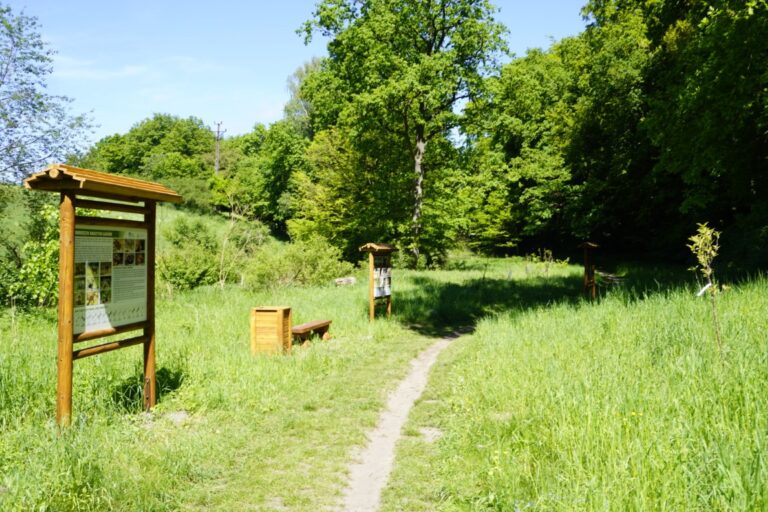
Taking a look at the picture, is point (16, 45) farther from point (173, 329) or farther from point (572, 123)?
point (572, 123)

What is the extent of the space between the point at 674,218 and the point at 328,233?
20613 millimetres

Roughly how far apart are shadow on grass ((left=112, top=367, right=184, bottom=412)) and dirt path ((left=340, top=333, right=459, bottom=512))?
Result: 2935 millimetres

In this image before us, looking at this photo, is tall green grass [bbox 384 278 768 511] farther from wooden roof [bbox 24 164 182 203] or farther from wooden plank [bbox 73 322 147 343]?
wooden roof [bbox 24 164 182 203]

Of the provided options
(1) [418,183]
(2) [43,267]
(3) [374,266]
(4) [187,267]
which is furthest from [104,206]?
(1) [418,183]

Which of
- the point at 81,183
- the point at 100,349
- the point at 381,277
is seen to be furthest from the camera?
the point at 381,277

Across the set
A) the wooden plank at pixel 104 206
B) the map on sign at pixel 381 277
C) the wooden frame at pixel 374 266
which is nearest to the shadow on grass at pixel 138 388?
the wooden plank at pixel 104 206

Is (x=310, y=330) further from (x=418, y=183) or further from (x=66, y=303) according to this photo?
(x=418, y=183)

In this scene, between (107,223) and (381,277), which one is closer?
(107,223)

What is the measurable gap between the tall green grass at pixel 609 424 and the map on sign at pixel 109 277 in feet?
12.1

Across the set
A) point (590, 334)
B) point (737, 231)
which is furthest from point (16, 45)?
point (737, 231)

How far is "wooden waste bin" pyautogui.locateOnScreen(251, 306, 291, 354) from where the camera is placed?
8805 mm

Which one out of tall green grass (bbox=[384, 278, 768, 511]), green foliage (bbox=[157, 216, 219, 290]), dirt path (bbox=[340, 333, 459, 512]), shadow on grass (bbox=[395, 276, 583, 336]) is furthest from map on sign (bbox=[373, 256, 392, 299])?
green foliage (bbox=[157, 216, 219, 290])

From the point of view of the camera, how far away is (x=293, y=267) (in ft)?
63.2

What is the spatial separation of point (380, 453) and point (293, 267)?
14659mm
